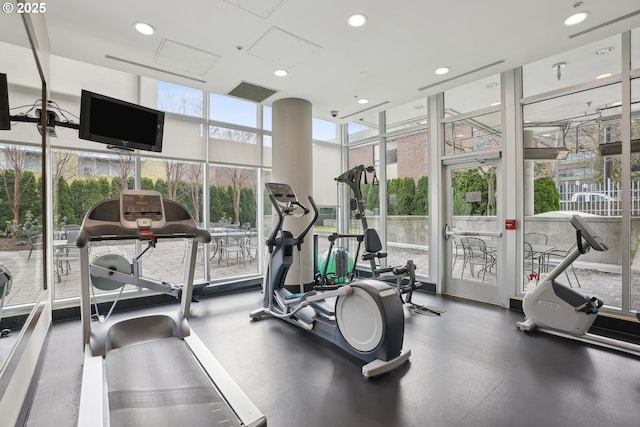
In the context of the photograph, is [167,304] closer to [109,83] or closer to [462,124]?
A: [109,83]

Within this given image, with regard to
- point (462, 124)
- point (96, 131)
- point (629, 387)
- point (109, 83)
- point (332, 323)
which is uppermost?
point (109, 83)

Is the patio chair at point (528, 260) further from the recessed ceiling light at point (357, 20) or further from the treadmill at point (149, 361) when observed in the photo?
the treadmill at point (149, 361)

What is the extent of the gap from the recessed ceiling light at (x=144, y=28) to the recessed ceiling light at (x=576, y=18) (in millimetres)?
4289

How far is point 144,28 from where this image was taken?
3.23m

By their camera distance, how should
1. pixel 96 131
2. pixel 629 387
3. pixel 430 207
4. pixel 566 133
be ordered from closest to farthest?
pixel 629 387
pixel 96 131
pixel 566 133
pixel 430 207

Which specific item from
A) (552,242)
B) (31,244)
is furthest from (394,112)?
(31,244)

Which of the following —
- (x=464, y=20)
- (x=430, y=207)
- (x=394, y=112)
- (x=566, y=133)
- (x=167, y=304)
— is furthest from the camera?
(x=394, y=112)

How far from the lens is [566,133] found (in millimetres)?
4219

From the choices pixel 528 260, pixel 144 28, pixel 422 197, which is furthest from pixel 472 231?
pixel 144 28

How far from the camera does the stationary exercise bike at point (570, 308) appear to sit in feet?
10.3

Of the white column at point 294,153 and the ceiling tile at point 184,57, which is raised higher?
the ceiling tile at point 184,57

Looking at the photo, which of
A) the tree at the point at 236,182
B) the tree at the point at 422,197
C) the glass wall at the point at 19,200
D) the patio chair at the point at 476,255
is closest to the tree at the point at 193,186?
the tree at the point at 236,182

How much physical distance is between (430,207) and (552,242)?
1.82 meters

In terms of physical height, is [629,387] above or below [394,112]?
below
